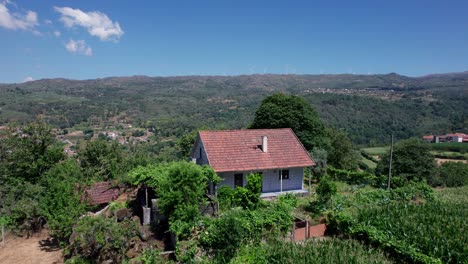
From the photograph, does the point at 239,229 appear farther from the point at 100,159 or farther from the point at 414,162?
the point at 414,162

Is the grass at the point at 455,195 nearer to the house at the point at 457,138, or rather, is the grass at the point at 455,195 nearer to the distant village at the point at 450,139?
the distant village at the point at 450,139

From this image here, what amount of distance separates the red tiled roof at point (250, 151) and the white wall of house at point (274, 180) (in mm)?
676

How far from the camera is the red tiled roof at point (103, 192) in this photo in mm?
21781

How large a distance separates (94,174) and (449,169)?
50376 mm

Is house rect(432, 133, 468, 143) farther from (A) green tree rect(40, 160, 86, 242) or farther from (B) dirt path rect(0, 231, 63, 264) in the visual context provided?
(B) dirt path rect(0, 231, 63, 264)

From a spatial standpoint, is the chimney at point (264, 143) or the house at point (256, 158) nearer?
the house at point (256, 158)

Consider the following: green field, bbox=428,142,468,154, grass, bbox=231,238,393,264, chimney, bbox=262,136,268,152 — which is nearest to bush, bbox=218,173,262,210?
grass, bbox=231,238,393,264

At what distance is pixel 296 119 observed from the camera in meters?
34.2

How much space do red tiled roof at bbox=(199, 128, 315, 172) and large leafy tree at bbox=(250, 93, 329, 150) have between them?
8230 millimetres

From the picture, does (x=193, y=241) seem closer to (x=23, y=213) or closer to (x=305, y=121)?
(x=23, y=213)

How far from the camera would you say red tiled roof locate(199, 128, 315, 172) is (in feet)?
74.6

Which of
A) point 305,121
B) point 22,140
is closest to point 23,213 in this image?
point 22,140

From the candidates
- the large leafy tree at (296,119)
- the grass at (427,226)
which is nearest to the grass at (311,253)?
the grass at (427,226)

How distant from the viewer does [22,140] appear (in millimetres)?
27422
